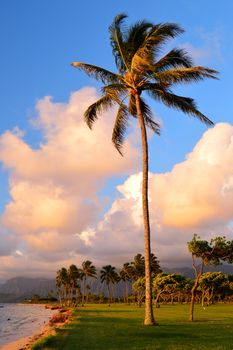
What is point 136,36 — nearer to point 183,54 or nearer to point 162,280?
point 183,54

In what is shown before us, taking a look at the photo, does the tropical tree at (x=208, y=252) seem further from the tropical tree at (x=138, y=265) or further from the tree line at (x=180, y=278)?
the tropical tree at (x=138, y=265)

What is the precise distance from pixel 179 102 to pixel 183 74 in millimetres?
2568

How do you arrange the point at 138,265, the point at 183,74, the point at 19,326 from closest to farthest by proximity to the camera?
the point at 183,74 < the point at 19,326 < the point at 138,265

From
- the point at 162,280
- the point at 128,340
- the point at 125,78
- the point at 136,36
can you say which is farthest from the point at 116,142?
the point at 162,280

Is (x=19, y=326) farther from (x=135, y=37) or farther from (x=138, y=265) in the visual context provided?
(x=138, y=265)

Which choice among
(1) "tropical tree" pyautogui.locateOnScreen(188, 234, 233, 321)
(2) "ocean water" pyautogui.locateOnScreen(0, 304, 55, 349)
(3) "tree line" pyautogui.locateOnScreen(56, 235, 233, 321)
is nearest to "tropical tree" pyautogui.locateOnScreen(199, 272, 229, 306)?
(3) "tree line" pyautogui.locateOnScreen(56, 235, 233, 321)

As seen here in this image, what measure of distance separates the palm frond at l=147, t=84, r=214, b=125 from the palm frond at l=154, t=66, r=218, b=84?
131cm

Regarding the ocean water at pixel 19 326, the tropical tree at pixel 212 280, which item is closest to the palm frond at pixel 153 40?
the ocean water at pixel 19 326

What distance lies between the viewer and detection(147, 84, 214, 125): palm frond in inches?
1259

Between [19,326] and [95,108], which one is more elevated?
[95,108]

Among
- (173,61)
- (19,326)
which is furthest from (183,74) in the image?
(19,326)

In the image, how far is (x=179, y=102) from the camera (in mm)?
32438

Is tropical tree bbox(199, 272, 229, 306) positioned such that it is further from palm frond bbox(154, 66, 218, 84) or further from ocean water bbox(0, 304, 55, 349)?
palm frond bbox(154, 66, 218, 84)

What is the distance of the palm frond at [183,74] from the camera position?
30109 millimetres
